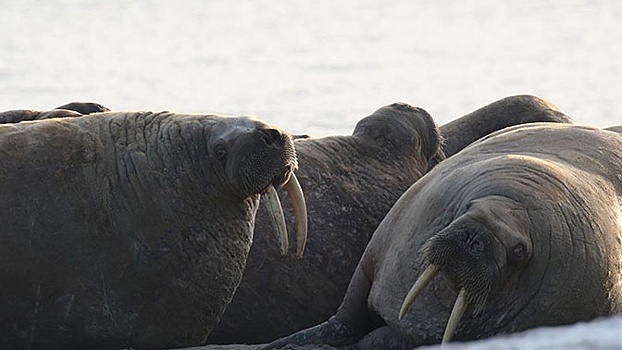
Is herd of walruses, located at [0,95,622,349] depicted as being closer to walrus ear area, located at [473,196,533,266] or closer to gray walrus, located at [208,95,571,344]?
walrus ear area, located at [473,196,533,266]

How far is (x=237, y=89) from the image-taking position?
19891mm

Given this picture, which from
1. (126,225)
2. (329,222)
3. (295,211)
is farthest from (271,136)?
(329,222)

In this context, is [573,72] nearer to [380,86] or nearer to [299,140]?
[380,86]

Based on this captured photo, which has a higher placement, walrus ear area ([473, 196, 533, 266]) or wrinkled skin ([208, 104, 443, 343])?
walrus ear area ([473, 196, 533, 266])

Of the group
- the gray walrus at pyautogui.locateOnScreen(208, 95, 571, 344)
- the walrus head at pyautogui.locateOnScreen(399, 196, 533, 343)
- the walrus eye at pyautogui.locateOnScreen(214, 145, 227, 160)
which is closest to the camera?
the walrus head at pyautogui.locateOnScreen(399, 196, 533, 343)

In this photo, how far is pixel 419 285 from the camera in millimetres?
5980

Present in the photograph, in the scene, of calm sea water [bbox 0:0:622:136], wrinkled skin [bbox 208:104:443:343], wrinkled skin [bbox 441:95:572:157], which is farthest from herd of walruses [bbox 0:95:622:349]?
calm sea water [bbox 0:0:622:136]

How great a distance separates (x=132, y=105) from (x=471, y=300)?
A: 12.1m

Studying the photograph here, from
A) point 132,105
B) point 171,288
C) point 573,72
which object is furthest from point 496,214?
point 573,72

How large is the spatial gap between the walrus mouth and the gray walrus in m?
0.48

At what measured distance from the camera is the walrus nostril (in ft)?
22.5

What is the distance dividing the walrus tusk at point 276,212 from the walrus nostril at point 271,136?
0.20 meters

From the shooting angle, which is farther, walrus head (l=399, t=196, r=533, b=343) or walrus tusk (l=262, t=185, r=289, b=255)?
walrus tusk (l=262, t=185, r=289, b=255)

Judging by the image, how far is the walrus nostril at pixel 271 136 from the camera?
22.5ft
